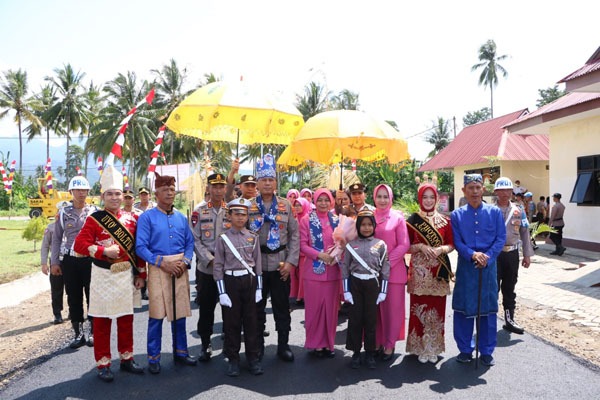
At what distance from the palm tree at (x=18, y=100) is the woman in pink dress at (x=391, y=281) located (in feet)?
166

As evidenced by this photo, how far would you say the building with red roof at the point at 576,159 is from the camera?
39.8ft

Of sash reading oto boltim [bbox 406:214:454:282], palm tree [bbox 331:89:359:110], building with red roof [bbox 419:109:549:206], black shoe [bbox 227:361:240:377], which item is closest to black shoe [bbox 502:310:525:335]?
sash reading oto boltim [bbox 406:214:454:282]

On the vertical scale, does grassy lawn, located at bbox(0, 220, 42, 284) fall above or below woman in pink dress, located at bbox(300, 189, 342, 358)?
below

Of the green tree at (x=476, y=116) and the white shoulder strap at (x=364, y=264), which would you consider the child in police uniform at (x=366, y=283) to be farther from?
the green tree at (x=476, y=116)

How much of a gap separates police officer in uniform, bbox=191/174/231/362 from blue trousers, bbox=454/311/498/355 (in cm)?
262

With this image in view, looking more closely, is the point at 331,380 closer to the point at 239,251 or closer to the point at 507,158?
the point at 239,251

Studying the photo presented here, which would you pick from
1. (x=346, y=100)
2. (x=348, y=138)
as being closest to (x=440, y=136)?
(x=346, y=100)

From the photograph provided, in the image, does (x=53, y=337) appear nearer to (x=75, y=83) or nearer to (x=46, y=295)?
(x=46, y=295)

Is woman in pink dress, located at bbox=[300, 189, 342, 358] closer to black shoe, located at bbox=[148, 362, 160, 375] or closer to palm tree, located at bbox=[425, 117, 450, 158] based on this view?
black shoe, located at bbox=[148, 362, 160, 375]

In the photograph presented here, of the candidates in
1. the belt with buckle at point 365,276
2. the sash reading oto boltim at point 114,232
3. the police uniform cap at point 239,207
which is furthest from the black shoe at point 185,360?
the belt with buckle at point 365,276

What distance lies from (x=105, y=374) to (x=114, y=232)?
1328mm

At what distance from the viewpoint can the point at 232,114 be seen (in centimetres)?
555

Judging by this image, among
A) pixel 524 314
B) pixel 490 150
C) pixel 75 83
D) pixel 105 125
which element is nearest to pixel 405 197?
pixel 490 150

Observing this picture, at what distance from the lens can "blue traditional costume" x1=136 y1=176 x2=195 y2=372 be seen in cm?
452
